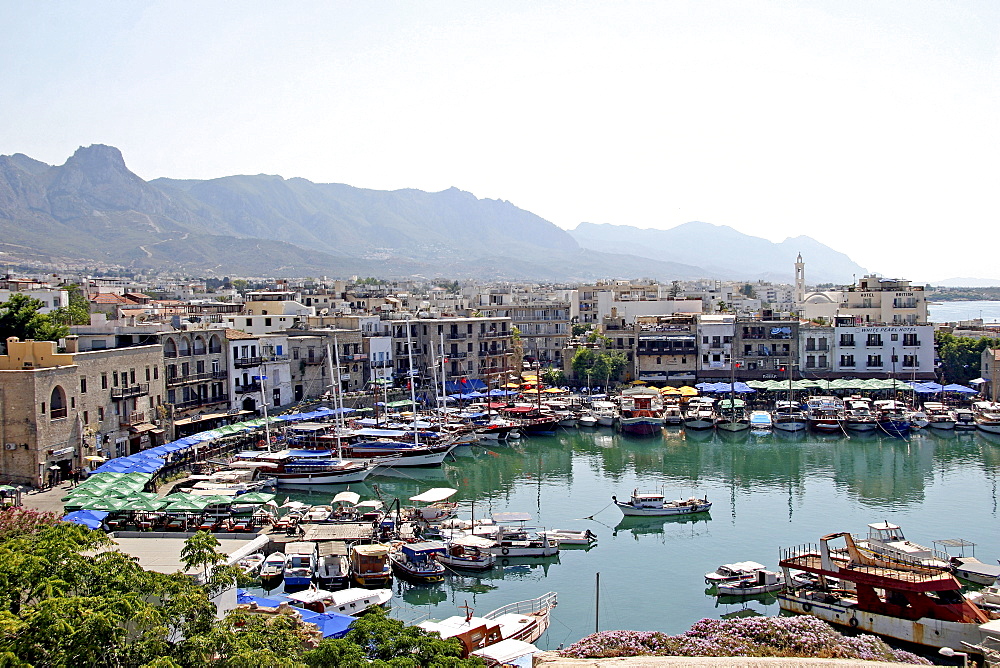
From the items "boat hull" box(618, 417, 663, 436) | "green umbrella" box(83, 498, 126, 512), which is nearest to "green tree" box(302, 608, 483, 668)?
"green umbrella" box(83, 498, 126, 512)

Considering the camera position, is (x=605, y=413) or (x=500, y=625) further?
(x=605, y=413)

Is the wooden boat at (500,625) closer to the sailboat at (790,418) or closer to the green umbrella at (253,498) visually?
the green umbrella at (253,498)

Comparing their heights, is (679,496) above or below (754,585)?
below

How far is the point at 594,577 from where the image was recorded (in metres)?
27.2

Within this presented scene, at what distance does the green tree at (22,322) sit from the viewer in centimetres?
4192

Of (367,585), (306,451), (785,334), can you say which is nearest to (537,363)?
(785,334)

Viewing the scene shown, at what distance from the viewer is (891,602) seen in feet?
73.7

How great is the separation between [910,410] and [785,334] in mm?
12136

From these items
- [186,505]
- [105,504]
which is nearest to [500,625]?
[186,505]

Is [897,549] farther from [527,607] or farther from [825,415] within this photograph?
[825,415]

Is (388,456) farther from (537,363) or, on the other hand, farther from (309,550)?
(537,363)

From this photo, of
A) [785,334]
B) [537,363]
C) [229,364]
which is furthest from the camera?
[537,363]

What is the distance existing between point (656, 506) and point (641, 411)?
21373 mm

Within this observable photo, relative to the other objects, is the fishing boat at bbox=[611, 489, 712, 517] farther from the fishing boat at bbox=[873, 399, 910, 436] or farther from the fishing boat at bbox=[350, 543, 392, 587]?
the fishing boat at bbox=[873, 399, 910, 436]
